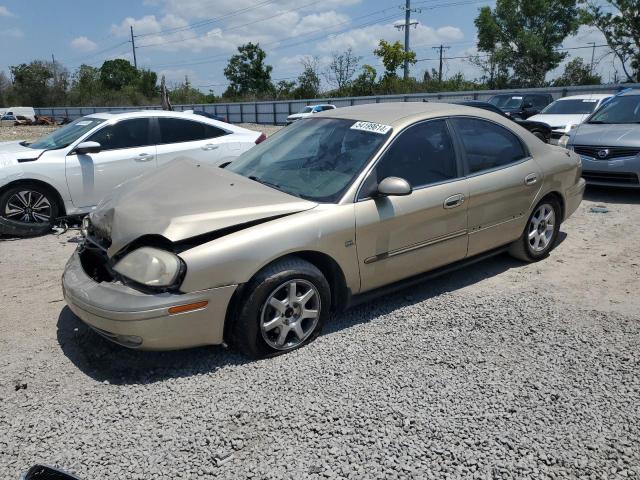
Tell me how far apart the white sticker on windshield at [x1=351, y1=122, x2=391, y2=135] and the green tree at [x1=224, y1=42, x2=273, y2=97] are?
5861cm

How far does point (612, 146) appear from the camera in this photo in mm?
7527

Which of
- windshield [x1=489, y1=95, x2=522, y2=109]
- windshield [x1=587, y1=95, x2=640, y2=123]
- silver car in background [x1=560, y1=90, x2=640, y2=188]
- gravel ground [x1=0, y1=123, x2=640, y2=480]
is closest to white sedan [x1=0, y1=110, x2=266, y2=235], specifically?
gravel ground [x1=0, y1=123, x2=640, y2=480]

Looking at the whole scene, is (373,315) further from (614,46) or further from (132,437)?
(614,46)

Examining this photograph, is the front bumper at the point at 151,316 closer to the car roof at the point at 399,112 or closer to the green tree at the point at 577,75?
the car roof at the point at 399,112

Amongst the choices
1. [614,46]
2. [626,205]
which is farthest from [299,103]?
[626,205]

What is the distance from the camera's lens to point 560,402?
287cm

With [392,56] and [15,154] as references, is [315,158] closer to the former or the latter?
[15,154]

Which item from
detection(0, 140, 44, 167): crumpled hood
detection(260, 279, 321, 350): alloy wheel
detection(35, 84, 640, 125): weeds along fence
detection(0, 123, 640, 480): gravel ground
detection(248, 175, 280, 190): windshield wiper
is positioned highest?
detection(35, 84, 640, 125): weeds along fence

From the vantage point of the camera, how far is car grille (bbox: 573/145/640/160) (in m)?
7.35

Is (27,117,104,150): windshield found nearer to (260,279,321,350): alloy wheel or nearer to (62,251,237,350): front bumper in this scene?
(62,251,237,350): front bumper

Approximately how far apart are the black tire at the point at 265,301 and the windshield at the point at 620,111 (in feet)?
24.2

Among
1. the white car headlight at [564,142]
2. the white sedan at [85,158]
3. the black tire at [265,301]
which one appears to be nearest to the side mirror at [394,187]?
the black tire at [265,301]

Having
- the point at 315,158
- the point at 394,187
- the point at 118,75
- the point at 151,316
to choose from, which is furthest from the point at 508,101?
the point at 118,75

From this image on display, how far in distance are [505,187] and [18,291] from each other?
4.48 metres
